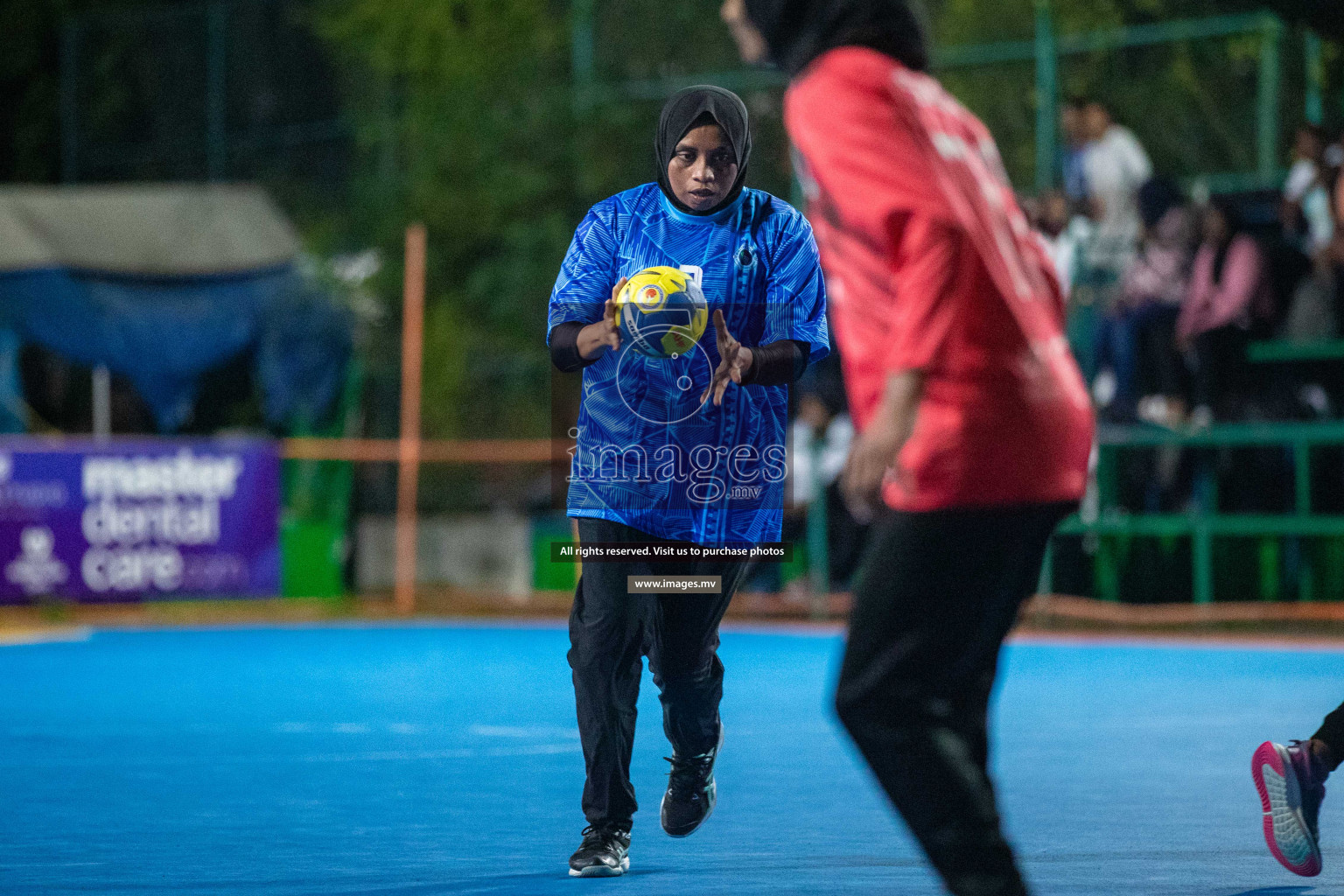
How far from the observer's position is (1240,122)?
16.9m

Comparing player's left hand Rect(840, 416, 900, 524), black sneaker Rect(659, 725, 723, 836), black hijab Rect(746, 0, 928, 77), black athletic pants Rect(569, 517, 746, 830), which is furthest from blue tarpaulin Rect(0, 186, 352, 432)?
player's left hand Rect(840, 416, 900, 524)

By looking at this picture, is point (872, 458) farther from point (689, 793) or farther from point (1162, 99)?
point (1162, 99)

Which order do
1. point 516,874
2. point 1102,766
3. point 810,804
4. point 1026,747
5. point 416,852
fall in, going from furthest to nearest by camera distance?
1. point 1026,747
2. point 1102,766
3. point 810,804
4. point 416,852
5. point 516,874

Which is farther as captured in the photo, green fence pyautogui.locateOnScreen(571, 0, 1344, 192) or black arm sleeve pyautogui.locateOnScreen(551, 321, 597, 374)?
green fence pyautogui.locateOnScreen(571, 0, 1344, 192)

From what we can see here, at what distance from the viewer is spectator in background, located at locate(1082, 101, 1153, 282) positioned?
50.2 ft

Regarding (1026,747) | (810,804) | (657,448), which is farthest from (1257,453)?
(657,448)

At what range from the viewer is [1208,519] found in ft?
48.6

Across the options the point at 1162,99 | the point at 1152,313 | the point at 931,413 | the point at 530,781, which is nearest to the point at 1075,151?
the point at 1152,313

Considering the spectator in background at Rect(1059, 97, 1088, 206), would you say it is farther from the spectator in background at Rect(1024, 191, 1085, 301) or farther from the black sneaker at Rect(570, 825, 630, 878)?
the black sneaker at Rect(570, 825, 630, 878)

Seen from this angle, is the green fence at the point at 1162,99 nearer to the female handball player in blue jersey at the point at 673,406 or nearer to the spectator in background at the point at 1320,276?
the spectator in background at the point at 1320,276

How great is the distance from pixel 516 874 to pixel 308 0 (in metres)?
22.2

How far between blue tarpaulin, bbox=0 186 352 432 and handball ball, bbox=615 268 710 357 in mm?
14129

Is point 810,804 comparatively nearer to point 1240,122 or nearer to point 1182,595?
point 1182,595

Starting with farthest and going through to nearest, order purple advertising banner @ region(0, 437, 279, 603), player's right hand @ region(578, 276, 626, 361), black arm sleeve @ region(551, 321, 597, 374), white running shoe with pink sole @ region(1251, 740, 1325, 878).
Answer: purple advertising banner @ region(0, 437, 279, 603)
black arm sleeve @ region(551, 321, 597, 374)
player's right hand @ region(578, 276, 626, 361)
white running shoe with pink sole @ region(1251, 740, 1325, 878)
